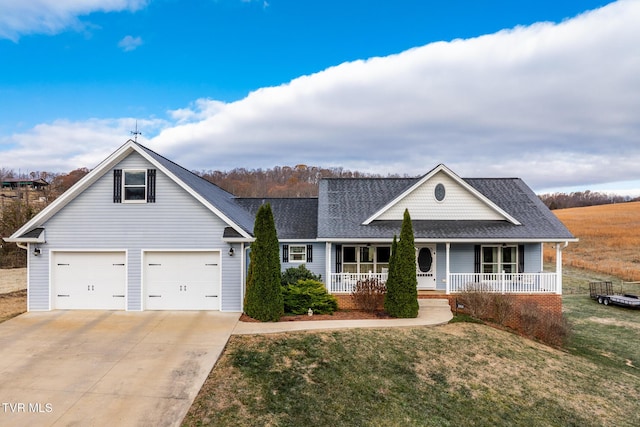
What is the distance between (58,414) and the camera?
20.8 ft

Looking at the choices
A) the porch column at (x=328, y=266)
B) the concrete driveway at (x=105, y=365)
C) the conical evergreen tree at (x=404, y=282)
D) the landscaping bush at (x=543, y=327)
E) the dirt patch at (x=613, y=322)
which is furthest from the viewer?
the dirt patch at (x=613, y=322)

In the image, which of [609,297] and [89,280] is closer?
[89,280]

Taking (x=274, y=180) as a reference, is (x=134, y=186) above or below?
below

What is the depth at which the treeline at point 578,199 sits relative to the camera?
331 ft

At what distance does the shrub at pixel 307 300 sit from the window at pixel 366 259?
3328 mm

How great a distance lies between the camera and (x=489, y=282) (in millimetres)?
15195

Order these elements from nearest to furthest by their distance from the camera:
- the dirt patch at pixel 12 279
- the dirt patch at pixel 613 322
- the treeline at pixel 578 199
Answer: the dirt patch at pixel 613 322, the dirt patch at pixel 12 279, the treeline at pixel 578 199

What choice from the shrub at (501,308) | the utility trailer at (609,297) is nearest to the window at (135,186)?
the shrub at (501,308)

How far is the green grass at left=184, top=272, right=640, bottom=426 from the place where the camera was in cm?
698

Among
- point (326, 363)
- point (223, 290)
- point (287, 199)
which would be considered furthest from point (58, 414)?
point (287, 199)

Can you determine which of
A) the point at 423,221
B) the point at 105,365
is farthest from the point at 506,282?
the point at 105,365

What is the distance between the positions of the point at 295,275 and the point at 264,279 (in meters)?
3.49

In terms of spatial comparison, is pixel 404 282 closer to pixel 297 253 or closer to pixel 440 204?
pixel 440 204

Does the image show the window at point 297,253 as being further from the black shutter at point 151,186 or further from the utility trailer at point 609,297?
the utility trailer at point 609,297
